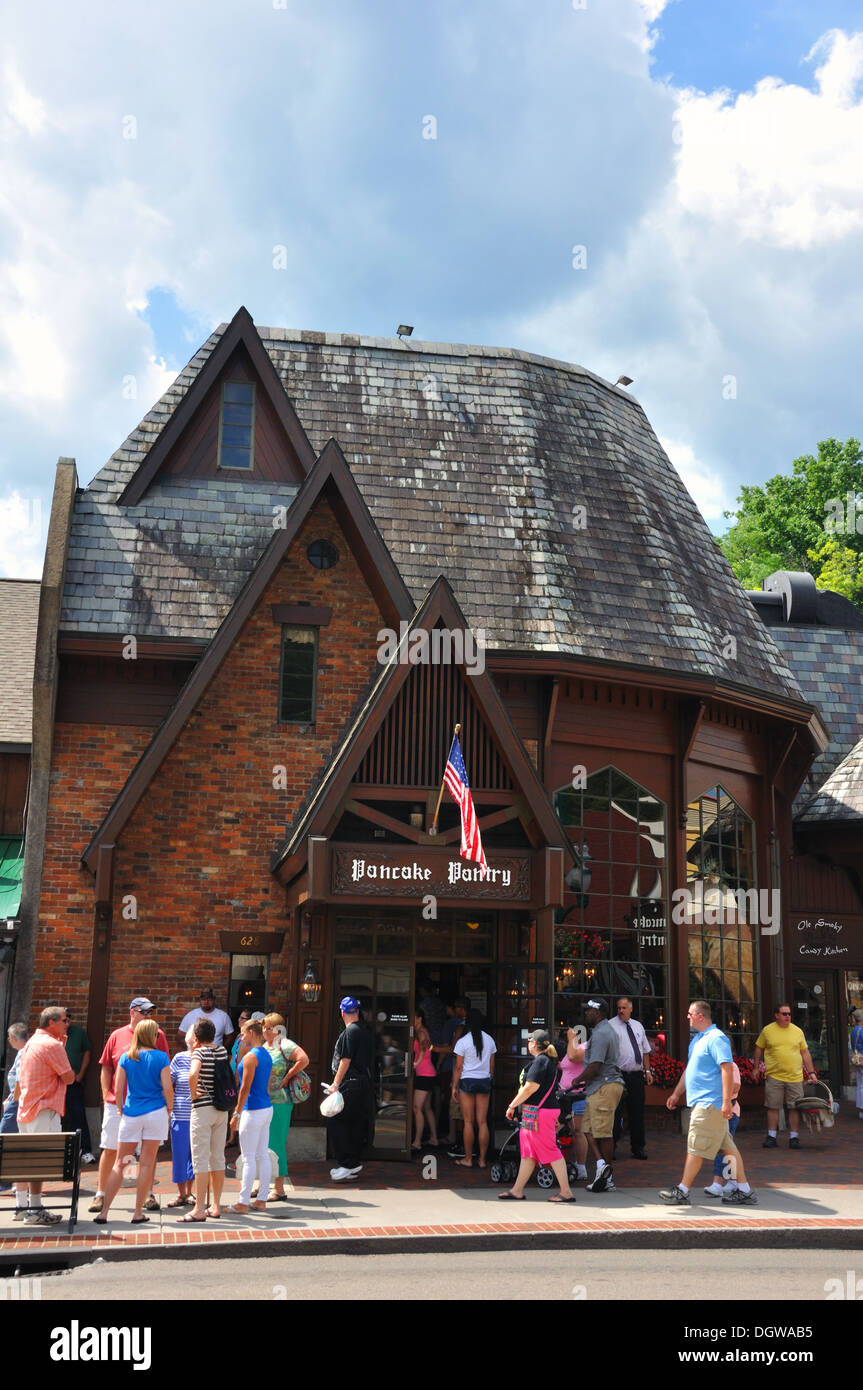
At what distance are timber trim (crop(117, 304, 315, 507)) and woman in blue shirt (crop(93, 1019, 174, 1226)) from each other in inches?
314

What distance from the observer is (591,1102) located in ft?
39.0

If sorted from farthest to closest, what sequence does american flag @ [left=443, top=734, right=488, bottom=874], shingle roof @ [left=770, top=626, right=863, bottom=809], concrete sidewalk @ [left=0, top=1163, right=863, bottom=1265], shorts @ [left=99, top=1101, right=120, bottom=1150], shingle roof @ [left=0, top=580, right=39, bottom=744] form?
1. shingle roof @ [left=770, top=626, right=863, bottom=809]
2. shingle roof @ [left=0, top=580, right=39, bottom=744]
3. american flag @ [left=443, top=734, right=488, bottom=874]
4. shorts @ [left=99, top=1101, right=120, bottom=1150]
5. concrete sidewalk @ [left=0, top=1163, right=863, bottom=1265]

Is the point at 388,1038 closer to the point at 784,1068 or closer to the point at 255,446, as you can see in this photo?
the point at 784,1068

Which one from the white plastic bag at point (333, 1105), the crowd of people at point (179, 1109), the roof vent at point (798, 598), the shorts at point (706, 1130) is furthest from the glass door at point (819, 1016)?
the crowd of people at point (179, 1109)

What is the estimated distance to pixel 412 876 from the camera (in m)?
12.5

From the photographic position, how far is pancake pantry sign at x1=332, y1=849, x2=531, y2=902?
12.4 meters

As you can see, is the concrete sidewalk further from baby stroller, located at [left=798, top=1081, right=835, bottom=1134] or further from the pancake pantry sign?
baby stroller, located at [left=798, top=1081, right=835, bottom=1134]

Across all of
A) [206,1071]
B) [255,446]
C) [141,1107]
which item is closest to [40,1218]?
[141,1107]

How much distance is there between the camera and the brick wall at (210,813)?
14.1m

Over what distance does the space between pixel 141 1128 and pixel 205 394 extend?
947 centimetres

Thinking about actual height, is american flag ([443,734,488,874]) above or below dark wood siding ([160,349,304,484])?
below

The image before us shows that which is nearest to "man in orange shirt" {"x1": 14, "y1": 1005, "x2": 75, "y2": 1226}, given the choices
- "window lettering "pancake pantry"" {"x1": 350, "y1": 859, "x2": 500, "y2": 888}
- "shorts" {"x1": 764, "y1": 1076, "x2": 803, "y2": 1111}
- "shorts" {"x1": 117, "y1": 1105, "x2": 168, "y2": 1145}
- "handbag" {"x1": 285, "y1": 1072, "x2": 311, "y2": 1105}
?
"shorts" {"x1": 117, "y1": 1105, "x2": 168, "y2": 1145}
